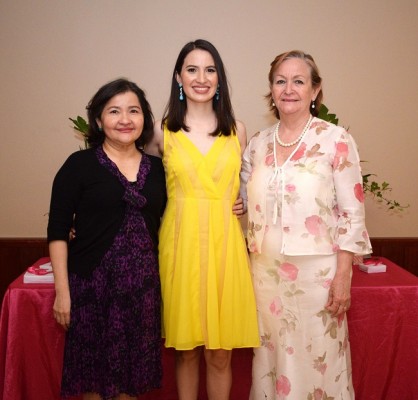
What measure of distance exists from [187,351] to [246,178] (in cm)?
77

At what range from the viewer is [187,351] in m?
1.85

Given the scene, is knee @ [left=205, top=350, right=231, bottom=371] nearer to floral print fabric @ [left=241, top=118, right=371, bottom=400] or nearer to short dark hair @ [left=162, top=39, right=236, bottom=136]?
floral print fabric @ [left=241, top=118, right=371, bottom=400]

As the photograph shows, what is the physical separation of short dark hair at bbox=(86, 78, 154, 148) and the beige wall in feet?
4.28

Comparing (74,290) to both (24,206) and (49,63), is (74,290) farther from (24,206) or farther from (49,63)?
(49,63)

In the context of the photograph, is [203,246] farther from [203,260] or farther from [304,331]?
[304,331]

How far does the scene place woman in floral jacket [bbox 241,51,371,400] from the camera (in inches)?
66.5

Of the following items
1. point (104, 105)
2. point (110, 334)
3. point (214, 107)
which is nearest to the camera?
point (110, 334)

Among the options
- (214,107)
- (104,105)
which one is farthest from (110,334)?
(214,107)

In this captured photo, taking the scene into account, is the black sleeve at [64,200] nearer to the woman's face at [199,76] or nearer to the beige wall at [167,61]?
the woman's face at [199,76]

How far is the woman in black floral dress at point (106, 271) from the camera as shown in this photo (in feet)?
5.25

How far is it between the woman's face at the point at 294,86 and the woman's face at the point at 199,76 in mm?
278

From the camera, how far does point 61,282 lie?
1.61m

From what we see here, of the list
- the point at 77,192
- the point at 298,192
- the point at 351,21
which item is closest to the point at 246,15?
the point at 351,21

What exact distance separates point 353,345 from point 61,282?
4.49 ft
